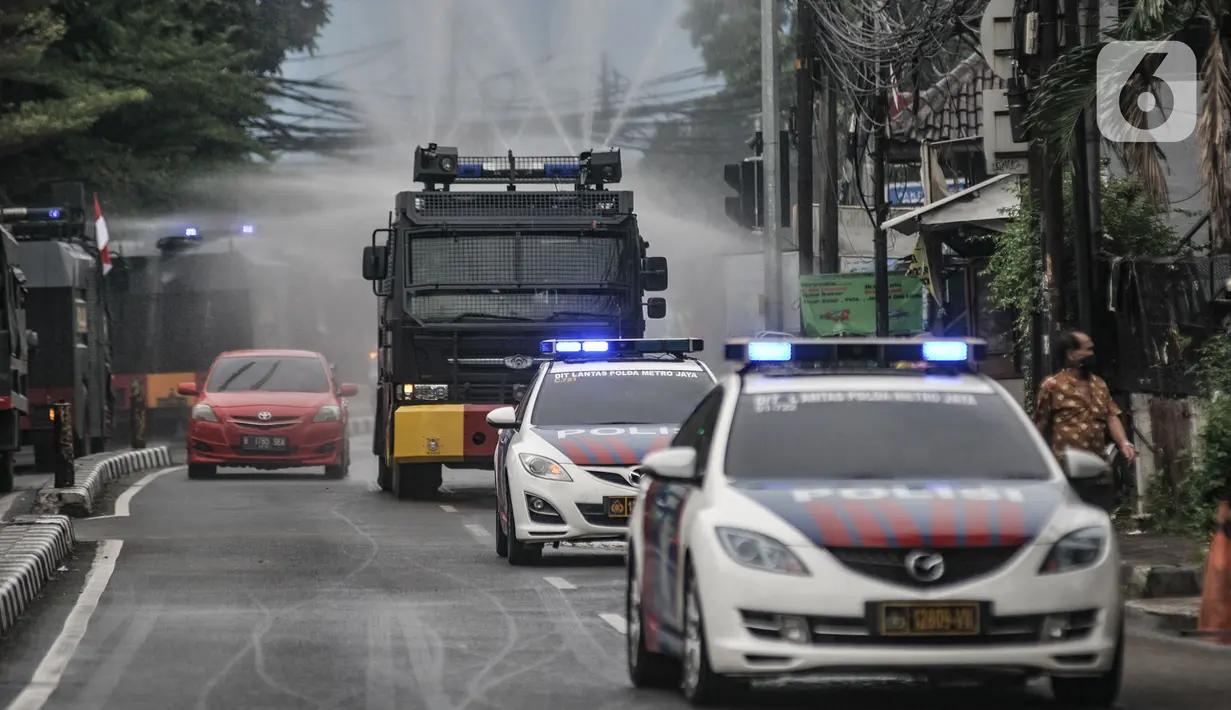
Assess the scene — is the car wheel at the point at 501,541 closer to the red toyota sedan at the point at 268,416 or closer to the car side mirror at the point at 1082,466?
the car side mirror at the point at 1082,466

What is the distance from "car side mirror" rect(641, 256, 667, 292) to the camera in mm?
23953

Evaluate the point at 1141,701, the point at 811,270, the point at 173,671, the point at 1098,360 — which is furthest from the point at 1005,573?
the point at 811,270

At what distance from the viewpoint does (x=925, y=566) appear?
8492 mm

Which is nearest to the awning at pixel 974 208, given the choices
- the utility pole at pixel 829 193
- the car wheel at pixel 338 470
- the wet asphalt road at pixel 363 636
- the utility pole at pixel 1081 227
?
the utility pole at pixel 829 193

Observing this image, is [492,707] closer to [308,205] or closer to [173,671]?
[173,671]

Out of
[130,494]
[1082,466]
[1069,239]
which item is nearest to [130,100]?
[130,494]

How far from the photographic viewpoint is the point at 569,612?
516 inches

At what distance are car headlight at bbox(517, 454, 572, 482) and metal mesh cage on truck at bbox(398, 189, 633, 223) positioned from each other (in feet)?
26.7

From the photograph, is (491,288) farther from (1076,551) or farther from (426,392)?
(1076,551)

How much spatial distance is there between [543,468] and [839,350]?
6.35 meters

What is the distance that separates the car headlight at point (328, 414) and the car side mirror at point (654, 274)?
631 cm

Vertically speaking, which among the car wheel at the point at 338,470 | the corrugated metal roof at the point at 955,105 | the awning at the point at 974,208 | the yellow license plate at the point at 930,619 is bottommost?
the car wheel at the point at 338,470

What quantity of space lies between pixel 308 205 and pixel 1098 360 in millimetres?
33449

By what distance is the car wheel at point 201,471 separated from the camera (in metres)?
28.6
